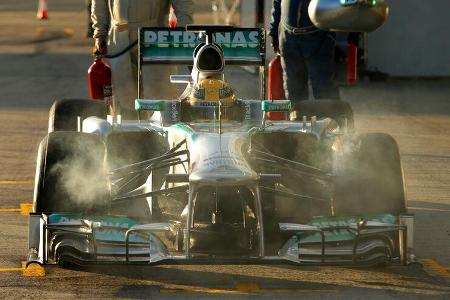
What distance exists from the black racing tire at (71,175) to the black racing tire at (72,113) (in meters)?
2.02

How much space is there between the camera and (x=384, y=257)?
767 cm

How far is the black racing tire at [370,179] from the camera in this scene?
26.9 ft

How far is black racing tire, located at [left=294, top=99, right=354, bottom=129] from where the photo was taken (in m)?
10.7

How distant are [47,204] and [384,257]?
2051mm

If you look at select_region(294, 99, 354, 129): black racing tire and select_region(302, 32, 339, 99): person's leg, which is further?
select_region(302, 32, 339, 99): person's leg

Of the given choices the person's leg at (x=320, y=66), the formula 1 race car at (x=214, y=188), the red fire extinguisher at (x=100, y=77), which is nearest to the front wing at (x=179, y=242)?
the formula 1 race car at (x=214, y=188)

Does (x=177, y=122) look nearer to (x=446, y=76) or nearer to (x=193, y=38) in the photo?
(x=193, y=38)

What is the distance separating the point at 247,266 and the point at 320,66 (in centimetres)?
431

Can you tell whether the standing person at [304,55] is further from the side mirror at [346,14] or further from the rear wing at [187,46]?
the side mirror at [346,14]

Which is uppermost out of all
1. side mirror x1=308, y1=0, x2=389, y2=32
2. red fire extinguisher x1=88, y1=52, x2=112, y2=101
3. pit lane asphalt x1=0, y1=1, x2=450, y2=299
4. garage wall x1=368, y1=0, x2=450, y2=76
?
garage wall x1=368, y1=0, x2=450, y2=76

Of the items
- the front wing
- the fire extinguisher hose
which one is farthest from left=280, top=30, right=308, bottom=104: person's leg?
the front wing

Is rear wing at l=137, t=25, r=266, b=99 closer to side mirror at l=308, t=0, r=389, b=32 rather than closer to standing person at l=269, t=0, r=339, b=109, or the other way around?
A: standing person at l=269, t=0, r=339, b=109

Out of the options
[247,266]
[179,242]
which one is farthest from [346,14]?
[247,266]

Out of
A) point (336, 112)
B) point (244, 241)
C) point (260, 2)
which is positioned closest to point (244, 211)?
point (244, 241)
